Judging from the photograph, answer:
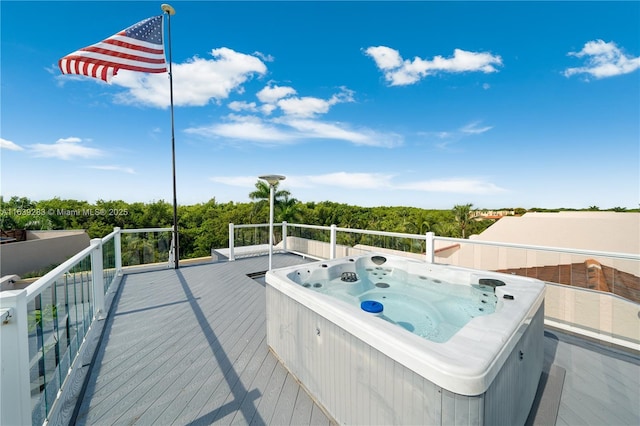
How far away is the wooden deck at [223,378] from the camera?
1770 millimetres

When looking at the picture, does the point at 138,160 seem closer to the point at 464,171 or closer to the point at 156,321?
the point at 156,321

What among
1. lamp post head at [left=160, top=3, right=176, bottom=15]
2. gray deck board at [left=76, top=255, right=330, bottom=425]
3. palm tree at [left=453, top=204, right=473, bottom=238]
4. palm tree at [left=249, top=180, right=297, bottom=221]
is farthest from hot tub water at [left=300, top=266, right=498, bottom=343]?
palm tree at [left=453, top=204, right=473, bottom=238]

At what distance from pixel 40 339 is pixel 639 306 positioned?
5050mm

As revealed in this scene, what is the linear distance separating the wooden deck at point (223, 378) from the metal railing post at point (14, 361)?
83cm

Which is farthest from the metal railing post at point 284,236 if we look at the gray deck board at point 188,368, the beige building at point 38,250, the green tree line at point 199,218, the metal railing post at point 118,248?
the beige building at point 38,250

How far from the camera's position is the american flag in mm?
4477

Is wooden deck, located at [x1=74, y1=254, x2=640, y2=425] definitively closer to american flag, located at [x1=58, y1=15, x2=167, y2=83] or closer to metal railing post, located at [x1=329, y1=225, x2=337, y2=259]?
metal railing post, located at [x1=329, y1=225, x2=337, y2=259]

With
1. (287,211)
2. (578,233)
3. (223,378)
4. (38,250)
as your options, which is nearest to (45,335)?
(223,378)

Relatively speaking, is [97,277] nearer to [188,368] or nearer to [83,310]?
[83,310]

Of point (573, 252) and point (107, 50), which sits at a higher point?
point (107, 50)

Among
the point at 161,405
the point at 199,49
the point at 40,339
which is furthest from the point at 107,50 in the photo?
the point at 161,405

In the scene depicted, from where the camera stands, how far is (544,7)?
6297mm

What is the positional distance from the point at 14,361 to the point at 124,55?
584 cm

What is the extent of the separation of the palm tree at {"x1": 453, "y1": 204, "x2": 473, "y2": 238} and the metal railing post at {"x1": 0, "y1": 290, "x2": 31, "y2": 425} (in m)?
26.3
